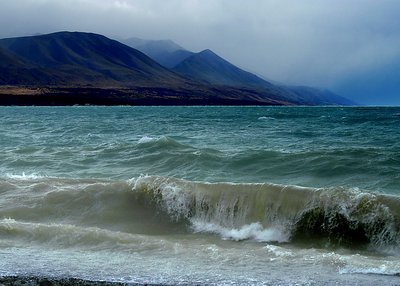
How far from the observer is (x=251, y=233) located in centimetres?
1292

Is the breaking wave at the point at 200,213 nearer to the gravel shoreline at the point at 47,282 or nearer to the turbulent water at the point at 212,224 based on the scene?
the turbulent water at the point at 212,224

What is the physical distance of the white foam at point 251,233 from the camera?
501 inches

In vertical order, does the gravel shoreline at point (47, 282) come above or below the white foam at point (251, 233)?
above

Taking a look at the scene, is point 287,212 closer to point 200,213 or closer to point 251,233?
point 251,233

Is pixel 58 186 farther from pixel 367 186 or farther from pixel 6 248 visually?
pixel 367 186

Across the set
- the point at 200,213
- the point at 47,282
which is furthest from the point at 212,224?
the point at 47,282

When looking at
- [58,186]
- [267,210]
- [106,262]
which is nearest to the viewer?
[106,262]

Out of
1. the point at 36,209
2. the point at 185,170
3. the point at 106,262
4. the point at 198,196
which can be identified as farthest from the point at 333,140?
the point at 106,262

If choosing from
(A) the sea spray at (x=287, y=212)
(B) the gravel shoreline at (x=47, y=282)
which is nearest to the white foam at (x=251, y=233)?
(A) the sea spray at (x=287, y=212)

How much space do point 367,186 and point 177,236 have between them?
875 cm

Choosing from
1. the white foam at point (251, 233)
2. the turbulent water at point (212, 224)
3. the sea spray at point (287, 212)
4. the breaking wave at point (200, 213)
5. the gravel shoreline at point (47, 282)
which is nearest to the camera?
the gravel shoreline at point (47, 282)

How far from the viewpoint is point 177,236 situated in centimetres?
1306

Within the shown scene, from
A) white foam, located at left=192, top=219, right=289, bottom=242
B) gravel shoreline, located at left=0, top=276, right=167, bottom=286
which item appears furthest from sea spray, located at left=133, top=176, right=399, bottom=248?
gravel shoreline, located at left=0, top=276, right=167, bottom=286

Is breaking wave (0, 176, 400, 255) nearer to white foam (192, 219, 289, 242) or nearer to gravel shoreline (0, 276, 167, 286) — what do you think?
white foam (192, 219, 289, 242)
